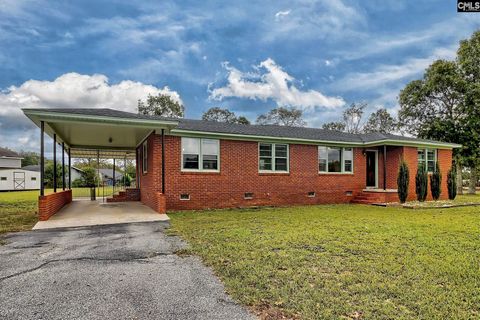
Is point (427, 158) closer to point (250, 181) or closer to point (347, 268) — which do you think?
point (250, 181)

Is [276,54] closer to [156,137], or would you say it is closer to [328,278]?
[156,137]

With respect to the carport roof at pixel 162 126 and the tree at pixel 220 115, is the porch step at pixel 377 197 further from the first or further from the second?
the tree at pixel 220 115

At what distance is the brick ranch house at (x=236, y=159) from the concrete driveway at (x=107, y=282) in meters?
4.36

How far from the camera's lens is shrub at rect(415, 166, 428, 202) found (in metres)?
14.3

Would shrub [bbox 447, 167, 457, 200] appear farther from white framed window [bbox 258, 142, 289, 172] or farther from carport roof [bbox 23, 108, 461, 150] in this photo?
white framed window [bbox 258, 142, 289, 172]

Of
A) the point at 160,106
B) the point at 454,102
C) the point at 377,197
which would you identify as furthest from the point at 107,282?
the point at 160,106

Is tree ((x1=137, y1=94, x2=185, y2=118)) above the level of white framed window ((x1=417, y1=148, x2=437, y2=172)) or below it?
above

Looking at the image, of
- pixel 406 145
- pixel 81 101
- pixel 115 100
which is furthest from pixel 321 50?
pixel 81 101

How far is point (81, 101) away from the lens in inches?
1228

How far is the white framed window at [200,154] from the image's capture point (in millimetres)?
11484

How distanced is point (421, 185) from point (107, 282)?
1487 centimetres

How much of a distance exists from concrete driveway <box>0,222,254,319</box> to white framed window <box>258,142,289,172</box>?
7.36 m

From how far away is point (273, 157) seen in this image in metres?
13.2

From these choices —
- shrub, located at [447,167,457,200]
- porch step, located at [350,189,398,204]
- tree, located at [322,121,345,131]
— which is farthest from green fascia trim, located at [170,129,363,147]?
tree, located at [322,121,345,131]
